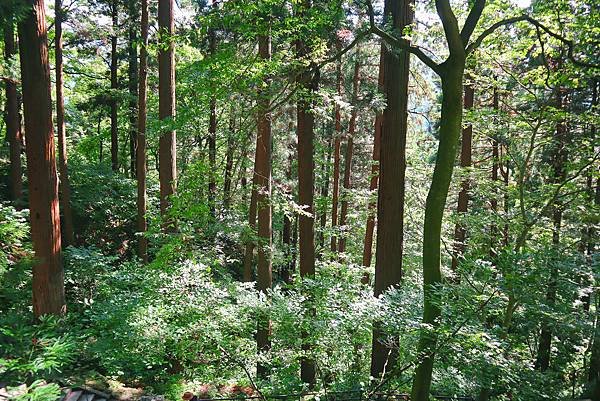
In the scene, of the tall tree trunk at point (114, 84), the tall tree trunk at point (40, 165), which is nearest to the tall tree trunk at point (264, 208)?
the tall tree trunk at point (40, 165)

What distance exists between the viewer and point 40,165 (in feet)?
19.4

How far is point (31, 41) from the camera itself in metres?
5.70

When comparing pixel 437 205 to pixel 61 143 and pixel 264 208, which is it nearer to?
pixel 264 208

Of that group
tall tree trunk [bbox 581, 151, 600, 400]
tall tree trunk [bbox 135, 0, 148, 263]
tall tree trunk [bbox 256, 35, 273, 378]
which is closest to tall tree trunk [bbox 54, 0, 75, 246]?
tall tree trunk [bbox 135, 0, 148, 263]

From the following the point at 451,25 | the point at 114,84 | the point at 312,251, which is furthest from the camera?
the point at 114,84

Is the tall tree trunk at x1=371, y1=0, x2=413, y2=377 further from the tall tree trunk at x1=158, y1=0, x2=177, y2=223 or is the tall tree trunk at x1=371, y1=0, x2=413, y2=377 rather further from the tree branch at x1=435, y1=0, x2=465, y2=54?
the tall tree trunk at x1=158, y1=0, x2=177, y2=223

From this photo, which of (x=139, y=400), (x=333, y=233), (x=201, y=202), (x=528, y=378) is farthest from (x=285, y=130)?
(x=528, y=378)

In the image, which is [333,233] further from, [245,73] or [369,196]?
[245,73]

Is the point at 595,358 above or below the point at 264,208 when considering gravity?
below

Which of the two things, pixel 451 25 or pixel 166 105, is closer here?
pixel 451 25

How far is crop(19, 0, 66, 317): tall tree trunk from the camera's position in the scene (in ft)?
18.8

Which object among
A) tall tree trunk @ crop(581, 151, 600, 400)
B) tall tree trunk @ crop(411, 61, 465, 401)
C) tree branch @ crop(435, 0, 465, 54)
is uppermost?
Answer: tree branch @ crop(435, 0, 465, 54)

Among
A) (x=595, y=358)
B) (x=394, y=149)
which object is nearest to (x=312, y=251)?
(x=394, y=149)

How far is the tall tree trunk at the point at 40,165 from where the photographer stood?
5730 mm
